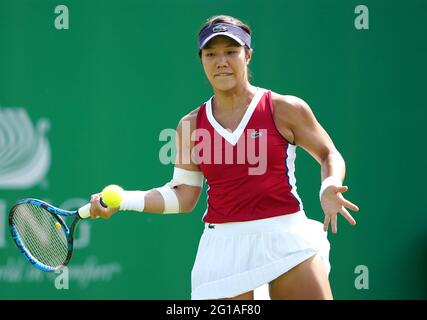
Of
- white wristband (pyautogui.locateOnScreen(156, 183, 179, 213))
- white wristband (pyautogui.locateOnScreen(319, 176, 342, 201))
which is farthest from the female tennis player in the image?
white wristband (pyautogui.locateOnScreen(156, 183, 179, 213))

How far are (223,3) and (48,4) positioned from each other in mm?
1077

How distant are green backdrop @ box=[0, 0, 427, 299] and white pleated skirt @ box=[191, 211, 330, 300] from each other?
78.3 inches

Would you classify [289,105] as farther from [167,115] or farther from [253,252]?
[167,115]

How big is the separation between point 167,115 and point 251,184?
2.13m

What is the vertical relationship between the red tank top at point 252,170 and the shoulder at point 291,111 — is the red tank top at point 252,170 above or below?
below

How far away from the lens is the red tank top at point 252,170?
347 centimetres

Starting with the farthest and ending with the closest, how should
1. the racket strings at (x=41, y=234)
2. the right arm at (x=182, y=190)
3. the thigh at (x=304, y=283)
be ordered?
the racket strings at (x=41, y=234) < the right arm at (x=182, y=190) < the thigh at (x=304, y=283)

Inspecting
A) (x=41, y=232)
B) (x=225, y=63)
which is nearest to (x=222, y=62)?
(x=225, y=63)

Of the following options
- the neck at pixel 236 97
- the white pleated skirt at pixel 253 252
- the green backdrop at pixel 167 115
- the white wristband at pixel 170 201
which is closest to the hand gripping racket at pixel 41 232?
the white wristband at pixel 170 201

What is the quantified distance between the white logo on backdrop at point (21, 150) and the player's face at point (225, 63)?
2096 millimetres

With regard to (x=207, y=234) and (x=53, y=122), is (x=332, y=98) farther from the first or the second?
(x=207, y=234)

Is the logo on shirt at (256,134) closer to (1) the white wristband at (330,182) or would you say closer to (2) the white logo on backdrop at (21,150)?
(1) the white wristband at (330,182)

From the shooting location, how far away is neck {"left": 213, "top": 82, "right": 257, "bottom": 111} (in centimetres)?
366
